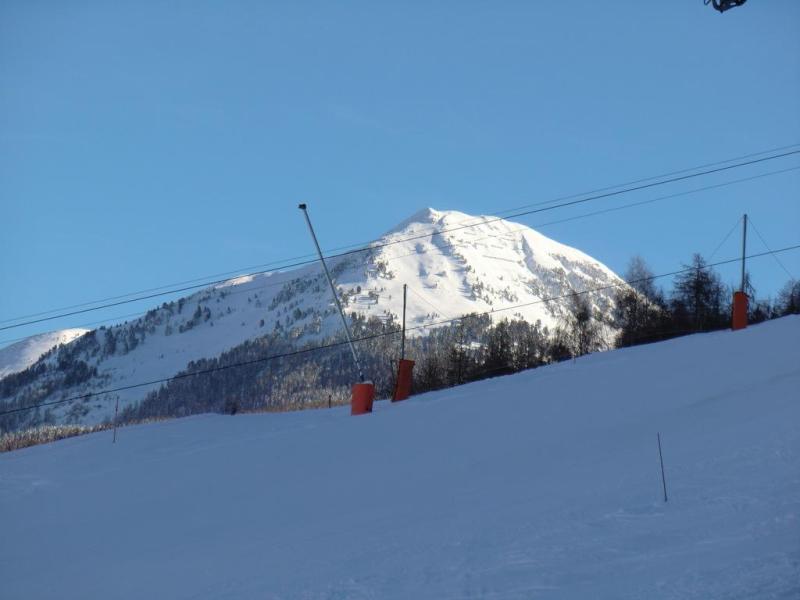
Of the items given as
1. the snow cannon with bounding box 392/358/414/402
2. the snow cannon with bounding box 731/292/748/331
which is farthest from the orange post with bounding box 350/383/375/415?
the snow cannon with bounding box 731/292/748/331

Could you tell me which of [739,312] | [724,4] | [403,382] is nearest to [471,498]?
[724,4]

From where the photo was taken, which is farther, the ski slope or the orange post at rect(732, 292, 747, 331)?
the orange post at rect(732, 292, 747, 331)

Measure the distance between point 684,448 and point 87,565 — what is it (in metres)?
10.5

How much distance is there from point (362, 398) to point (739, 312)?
1326cm

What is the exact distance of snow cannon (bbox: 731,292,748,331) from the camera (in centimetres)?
3167

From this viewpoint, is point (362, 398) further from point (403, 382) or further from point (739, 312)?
point (739, 312)

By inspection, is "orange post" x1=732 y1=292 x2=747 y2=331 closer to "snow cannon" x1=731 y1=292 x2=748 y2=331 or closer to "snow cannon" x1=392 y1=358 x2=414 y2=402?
"snow cannon" x1=731 y1=292 x2=748 y2=331

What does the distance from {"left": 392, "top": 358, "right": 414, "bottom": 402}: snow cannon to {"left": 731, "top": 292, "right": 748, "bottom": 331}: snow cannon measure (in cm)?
1129

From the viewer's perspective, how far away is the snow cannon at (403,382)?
32.6m

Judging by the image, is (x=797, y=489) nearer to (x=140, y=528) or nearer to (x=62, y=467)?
(x=140, y=528)

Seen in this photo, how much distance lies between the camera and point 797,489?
11750mm

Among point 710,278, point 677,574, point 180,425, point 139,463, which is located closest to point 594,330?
point 710,278

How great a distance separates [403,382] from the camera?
32750 millimetres

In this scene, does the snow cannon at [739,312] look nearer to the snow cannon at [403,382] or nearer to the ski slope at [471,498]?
the ski slope at [471,498]
